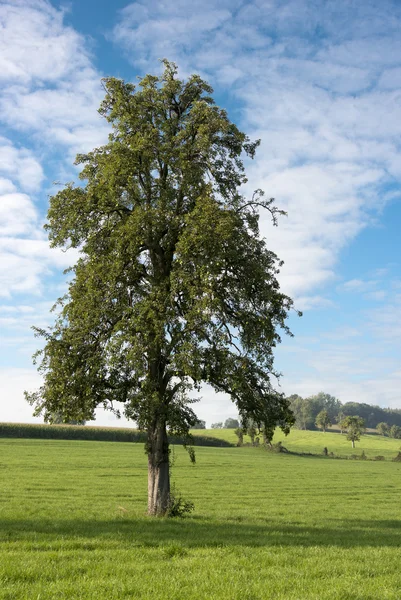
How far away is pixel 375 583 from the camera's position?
12.3 meters

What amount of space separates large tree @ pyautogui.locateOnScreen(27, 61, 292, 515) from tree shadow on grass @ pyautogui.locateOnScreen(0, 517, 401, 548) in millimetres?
3358

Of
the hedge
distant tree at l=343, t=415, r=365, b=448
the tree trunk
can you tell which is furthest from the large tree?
distant tree at l=343, t=415, r=365, b=448

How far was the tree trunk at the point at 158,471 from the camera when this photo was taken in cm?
2400

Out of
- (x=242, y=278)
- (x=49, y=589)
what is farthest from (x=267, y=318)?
(x=49, y=589)

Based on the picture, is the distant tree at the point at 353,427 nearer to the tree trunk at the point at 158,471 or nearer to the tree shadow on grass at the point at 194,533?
the tree shadow on grass at the point at 194,533

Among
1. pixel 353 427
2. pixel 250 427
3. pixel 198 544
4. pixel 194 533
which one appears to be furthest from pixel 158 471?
pixel 353 427

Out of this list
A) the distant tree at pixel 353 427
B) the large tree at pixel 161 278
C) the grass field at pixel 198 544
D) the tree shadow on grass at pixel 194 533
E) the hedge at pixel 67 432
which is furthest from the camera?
the distant tree at pixel 353 427

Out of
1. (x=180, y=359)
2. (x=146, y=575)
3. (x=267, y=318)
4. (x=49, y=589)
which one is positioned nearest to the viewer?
(x=49, y=589)

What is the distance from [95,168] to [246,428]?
14.2 metres

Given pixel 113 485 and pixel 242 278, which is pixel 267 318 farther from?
pixel 113 485

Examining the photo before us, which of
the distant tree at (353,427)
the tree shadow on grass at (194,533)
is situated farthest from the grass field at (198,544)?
the distant tree at (353,427)

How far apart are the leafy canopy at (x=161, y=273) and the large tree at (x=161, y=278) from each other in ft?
0.19

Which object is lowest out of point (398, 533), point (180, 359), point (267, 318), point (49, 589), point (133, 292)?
point (398, 533)

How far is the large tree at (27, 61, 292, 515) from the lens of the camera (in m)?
22.0
